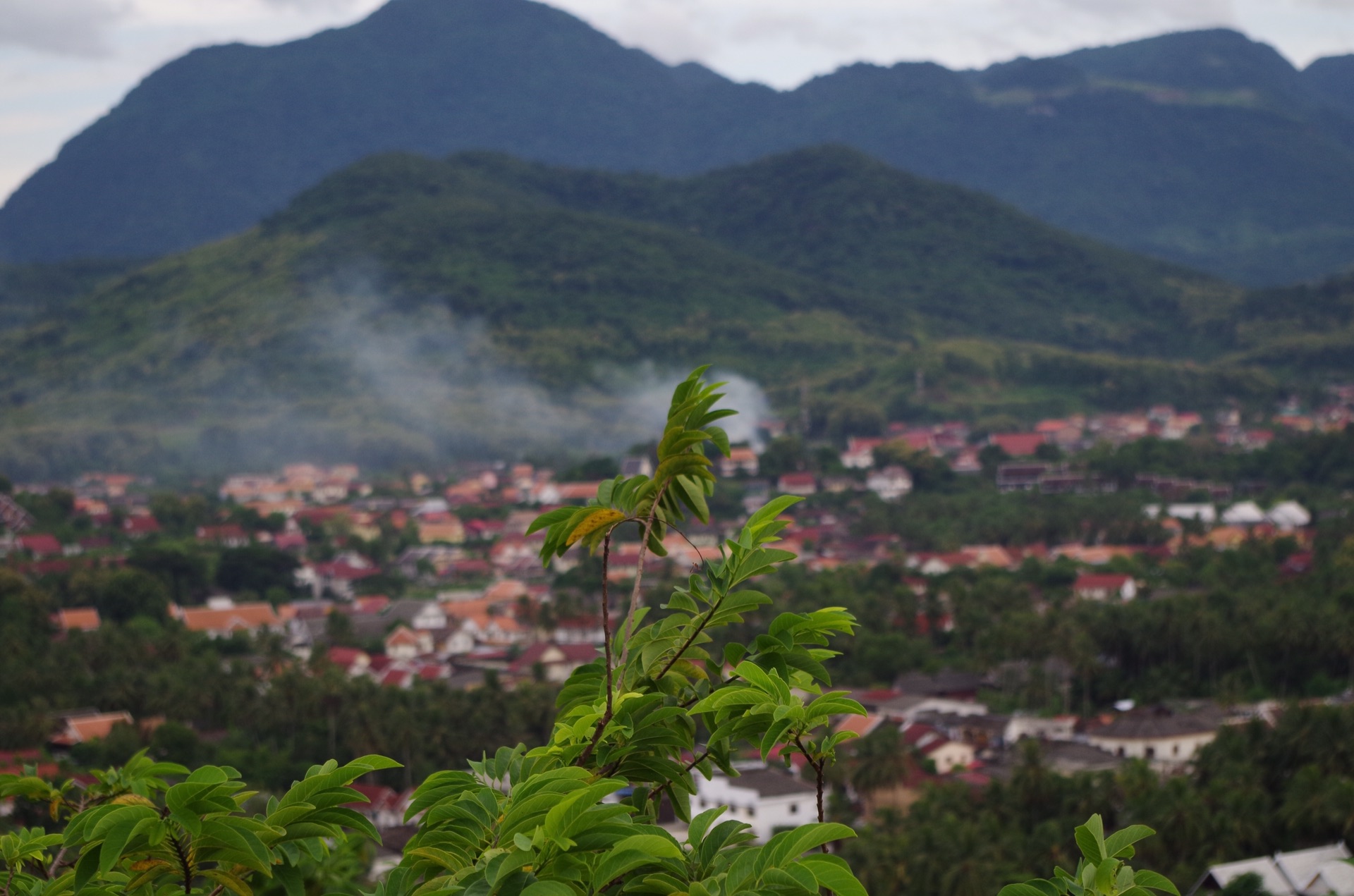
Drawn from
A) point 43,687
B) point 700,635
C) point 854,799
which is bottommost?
point 854,799

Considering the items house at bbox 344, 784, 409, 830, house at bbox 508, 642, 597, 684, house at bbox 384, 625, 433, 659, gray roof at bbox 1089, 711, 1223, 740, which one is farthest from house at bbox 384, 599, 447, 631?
gray roof at bbox 1089, 711, 1223, 740

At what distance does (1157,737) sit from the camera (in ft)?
88.5

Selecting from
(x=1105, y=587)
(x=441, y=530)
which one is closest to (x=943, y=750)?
(x=1105, y=587)

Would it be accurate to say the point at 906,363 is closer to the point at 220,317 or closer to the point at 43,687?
the point at 220,317

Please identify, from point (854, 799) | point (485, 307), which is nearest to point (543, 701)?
point (854, 799)

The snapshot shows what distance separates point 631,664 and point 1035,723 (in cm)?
2750

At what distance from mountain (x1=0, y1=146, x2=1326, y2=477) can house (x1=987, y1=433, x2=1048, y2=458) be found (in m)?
7.41

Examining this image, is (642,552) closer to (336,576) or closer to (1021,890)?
(1021,890)

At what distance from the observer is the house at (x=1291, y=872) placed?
17188 millimetres

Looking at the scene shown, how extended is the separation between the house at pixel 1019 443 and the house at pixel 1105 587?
23.9 meters

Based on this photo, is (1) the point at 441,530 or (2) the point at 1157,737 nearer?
(2) the point at 1157,737

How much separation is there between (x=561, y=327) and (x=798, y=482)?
119 ft

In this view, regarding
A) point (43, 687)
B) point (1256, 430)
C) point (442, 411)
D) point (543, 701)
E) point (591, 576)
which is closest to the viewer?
point (543, 701)

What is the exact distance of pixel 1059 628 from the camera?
3141 cm
